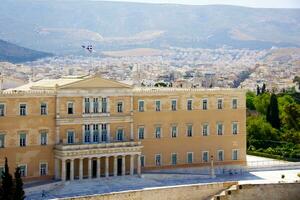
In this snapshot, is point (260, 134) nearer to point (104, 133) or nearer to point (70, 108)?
point (104, 133)

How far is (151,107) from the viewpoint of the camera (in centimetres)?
4484

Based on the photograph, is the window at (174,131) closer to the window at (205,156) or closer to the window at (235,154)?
the window at (205,156)

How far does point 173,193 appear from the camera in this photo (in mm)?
38594

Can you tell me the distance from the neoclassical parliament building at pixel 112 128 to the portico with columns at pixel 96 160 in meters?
0.06

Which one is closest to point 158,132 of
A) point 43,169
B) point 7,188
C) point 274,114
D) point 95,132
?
point 95,132

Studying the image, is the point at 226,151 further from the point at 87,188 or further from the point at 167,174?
the point at 87,188

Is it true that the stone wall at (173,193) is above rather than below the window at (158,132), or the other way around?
below

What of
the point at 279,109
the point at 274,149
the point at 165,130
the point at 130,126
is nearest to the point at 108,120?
the point at 130,126

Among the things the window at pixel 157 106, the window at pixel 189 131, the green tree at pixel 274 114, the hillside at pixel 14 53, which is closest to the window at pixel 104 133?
the window at pixel 157 106

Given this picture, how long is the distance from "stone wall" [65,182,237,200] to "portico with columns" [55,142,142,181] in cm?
499

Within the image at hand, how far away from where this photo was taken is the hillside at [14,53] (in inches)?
6649

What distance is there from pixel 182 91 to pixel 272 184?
928 centimetres

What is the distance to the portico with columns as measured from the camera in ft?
133

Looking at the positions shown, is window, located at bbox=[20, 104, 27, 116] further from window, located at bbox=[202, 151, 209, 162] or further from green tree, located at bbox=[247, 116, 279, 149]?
green tree, located at bbox=[247, 116, 279, 149]
